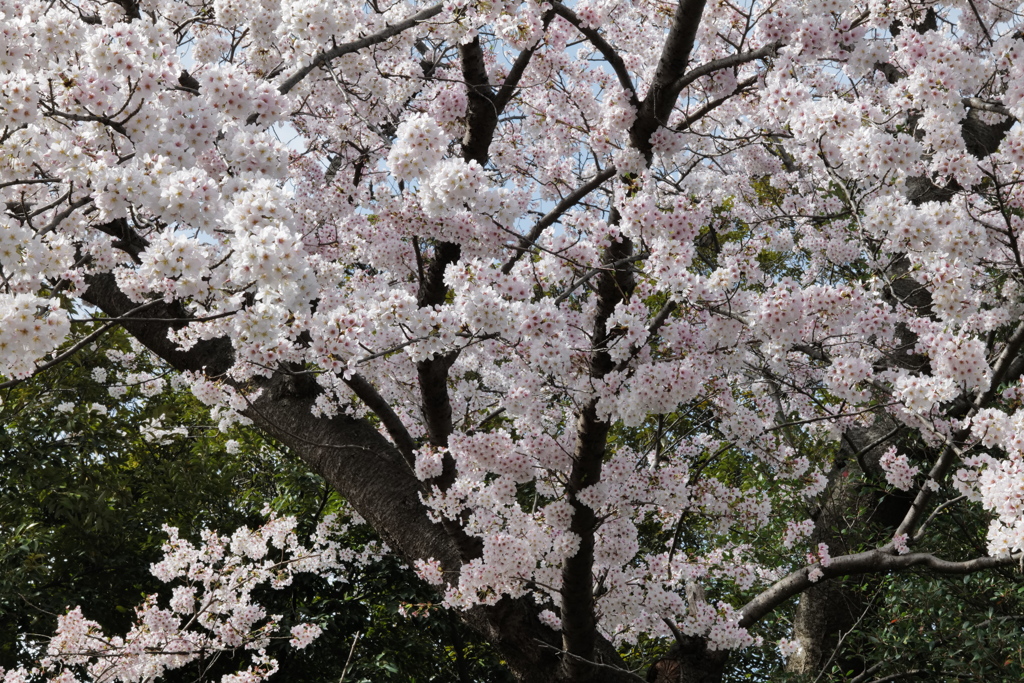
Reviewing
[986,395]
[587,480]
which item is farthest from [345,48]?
[986,395]

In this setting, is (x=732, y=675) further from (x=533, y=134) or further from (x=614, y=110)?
(x=614, y=110)

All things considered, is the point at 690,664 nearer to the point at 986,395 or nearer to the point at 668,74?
the point at 986,395

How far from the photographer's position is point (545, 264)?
15.8 ft

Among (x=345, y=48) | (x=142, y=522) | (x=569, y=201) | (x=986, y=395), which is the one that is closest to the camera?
(x=345, y=48)

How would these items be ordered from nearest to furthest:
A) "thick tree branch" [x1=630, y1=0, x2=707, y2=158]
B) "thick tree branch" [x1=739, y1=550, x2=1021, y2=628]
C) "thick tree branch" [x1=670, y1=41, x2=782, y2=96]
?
"thick tree branch" [x1=670, y1=41, x2=782, y2=96]
"thick tree branch" [x1=630, y1=0, x2=707, y2=158]
"thick tree branch" [x1=739, y1=550, x2=1021, y2=628]

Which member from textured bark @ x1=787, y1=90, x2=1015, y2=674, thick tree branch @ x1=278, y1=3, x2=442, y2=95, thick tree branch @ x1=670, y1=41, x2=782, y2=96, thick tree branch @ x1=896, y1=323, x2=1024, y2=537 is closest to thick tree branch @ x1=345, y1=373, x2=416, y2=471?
thick tree branch @ x1=278, y1=3, x2=442, y2=95

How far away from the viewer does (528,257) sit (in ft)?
16.9

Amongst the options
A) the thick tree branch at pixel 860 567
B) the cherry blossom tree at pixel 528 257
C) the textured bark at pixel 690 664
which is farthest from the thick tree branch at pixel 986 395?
the textured bark at pixel 690 664

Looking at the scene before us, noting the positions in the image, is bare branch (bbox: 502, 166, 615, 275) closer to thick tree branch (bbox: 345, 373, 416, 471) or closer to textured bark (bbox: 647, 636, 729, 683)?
thick tree branch (bbox: 345, 373, 416, 471)

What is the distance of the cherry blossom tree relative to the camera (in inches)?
117

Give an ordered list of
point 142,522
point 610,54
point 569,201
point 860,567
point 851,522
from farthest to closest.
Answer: point 142,522, point 851,522, point 860,567, point 569,201, point 610,54

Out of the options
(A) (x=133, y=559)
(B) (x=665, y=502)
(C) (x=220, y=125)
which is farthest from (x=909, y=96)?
(A) (x=133, y=559)

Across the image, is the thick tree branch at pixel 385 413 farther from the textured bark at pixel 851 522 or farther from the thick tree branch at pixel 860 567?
the textured bark at pixel 851 522

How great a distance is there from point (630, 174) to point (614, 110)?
13.5 inches
